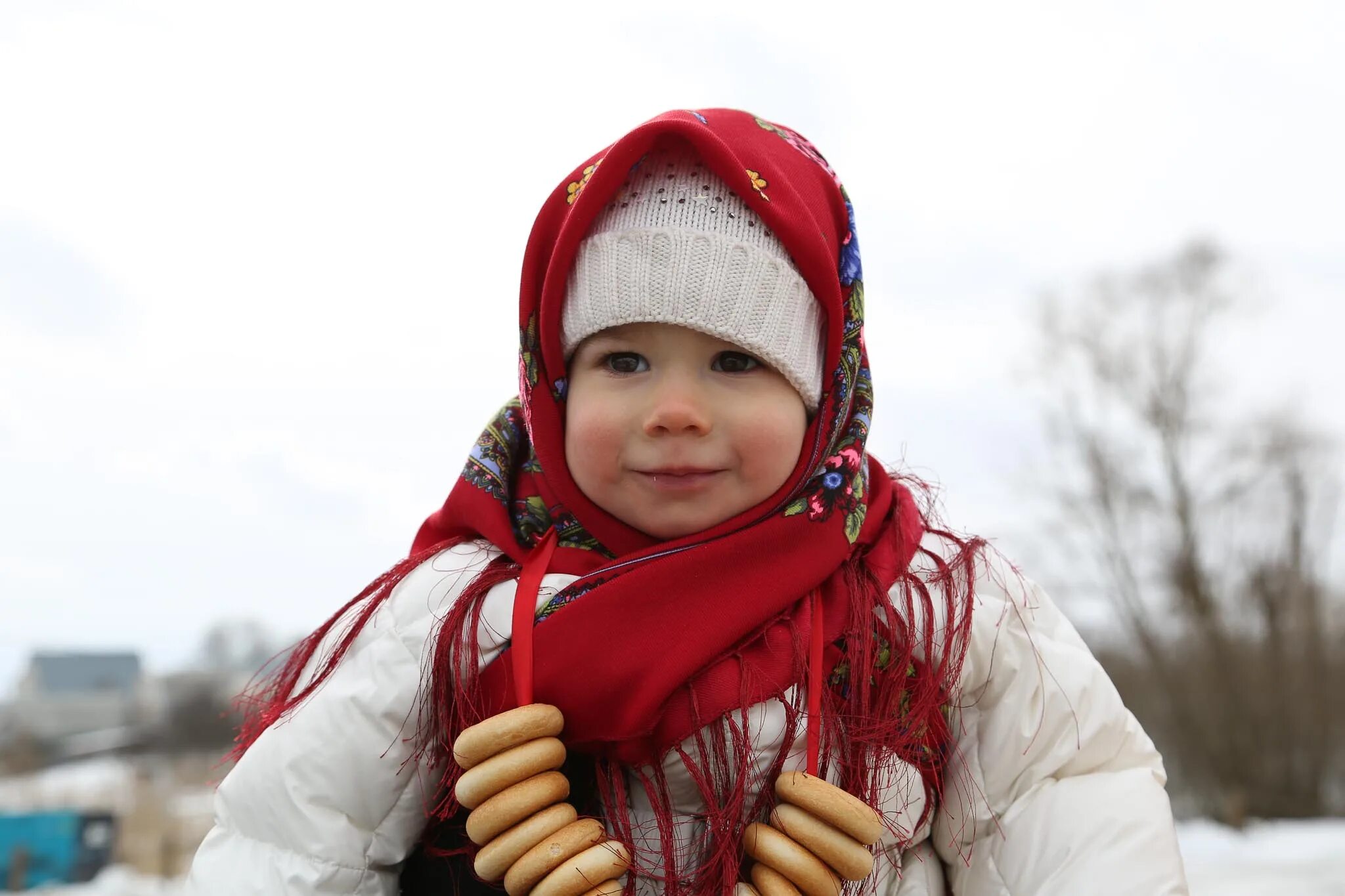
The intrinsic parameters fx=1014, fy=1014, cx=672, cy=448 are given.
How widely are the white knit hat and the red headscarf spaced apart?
0.02 m

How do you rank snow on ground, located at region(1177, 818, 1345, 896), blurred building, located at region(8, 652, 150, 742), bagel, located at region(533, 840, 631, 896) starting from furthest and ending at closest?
blurred building, located at region(8, 652, 150, 742) → snow on ground, located at region(1177, 818, 1345, 896) → bagel, located at region(533, 840, 631, 896)

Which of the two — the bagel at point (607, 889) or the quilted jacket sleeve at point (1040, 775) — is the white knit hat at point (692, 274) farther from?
the bagel at point (607, 889)

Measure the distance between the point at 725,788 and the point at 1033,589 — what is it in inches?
20.7

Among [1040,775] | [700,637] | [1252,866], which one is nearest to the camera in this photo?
[700,637]

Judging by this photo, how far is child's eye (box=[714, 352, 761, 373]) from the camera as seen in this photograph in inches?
47.5

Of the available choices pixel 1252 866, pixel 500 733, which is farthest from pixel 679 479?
pixel 1252 866

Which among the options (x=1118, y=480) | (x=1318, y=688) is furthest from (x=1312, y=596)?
(x=1118, y=480)

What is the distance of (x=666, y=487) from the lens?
119 centimetres

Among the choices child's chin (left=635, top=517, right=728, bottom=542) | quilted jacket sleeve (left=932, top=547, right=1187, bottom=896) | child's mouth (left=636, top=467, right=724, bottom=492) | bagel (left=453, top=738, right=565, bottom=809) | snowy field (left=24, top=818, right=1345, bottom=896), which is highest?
child's mouth (left=636, top=467, right=724, bottom=492)

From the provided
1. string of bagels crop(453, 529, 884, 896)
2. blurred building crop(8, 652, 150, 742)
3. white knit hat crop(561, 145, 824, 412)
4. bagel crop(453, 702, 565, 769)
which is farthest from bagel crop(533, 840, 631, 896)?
blurred building crop(8, 652, 150, 742)

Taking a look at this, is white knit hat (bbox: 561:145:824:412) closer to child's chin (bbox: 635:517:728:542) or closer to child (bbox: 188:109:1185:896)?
child (bbox: 188:109:1185:896)

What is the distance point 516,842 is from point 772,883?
0.27m

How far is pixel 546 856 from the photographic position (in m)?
1.04

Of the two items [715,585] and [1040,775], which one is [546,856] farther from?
[1040,775]
